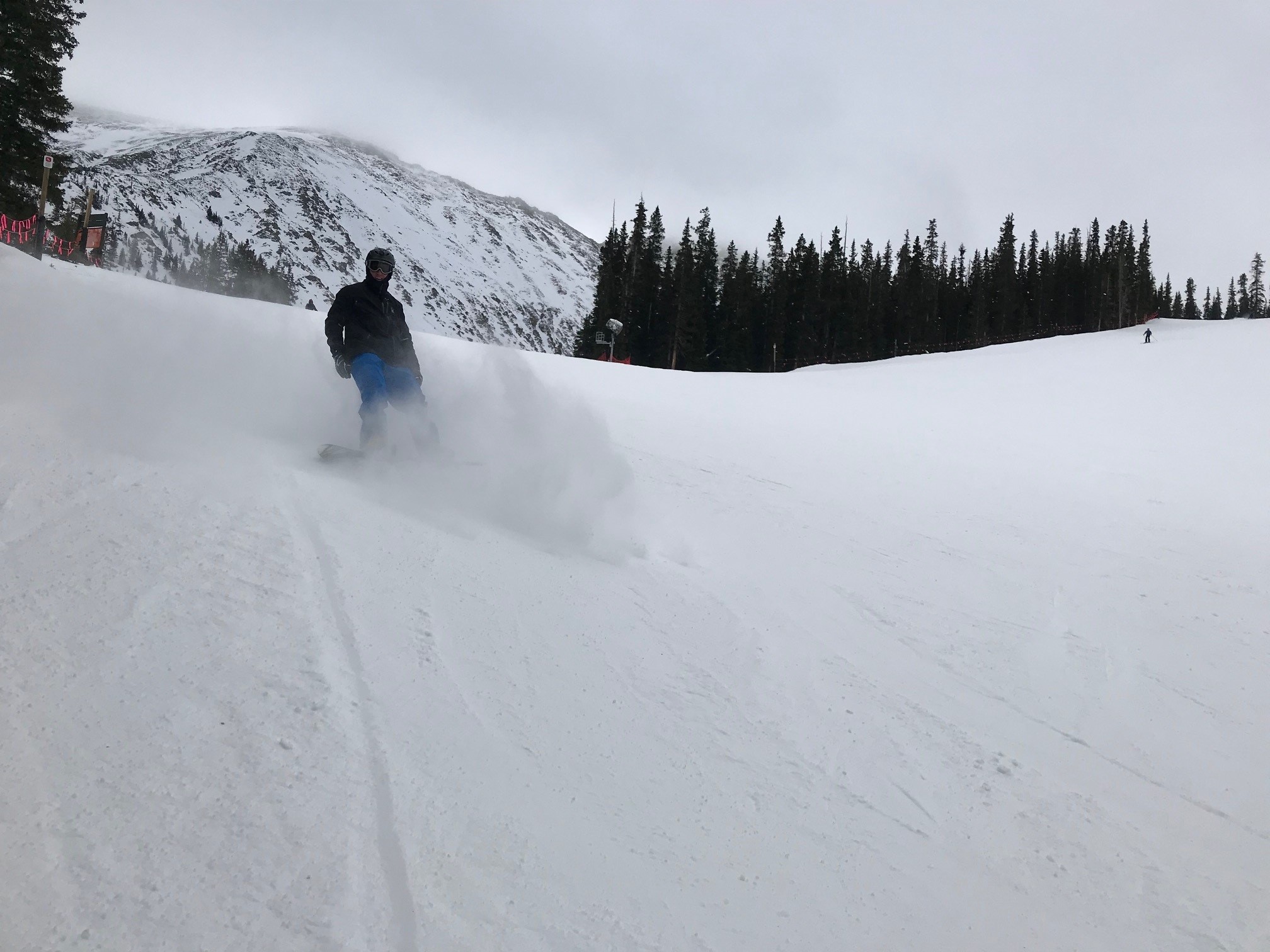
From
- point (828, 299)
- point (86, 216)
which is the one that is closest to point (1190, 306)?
point (828, 299)

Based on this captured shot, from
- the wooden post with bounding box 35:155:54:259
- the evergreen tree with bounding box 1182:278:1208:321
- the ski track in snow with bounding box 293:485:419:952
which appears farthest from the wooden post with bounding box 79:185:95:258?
the evergreen tree with bounding box 1182:278:1208:321

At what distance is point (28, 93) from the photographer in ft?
74.9

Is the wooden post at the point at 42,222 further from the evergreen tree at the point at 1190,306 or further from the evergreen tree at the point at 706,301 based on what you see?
the evergreen tree at the point at 1190,306

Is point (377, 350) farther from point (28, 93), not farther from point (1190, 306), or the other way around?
point (1190, 306)

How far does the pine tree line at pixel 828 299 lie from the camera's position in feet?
172

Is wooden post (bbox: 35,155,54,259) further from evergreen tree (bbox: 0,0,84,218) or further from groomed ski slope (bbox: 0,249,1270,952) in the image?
groomed ski slope (bbox: 0,249,1270,952)

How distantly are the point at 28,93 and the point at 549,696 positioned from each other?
30.7m

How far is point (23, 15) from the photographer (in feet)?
73.9

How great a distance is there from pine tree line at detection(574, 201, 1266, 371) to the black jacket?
141 feet

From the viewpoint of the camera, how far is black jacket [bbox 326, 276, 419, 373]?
19.4ft

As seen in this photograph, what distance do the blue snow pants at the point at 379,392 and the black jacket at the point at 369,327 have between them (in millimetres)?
120

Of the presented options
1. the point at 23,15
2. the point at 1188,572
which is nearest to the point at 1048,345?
the point at 1188,572

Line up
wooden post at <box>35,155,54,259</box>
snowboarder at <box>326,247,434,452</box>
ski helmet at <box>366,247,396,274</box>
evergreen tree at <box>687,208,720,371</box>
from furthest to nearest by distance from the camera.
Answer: evergreen tree at <box>687,208,720,371</box>, wooden post at <box>35,155,54,259</box>, ski helmet at <box>366,247,396,274</box>, snowboarder at <box>326,247,434,452</box>

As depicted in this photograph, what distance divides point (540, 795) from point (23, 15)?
31966 millimetres
